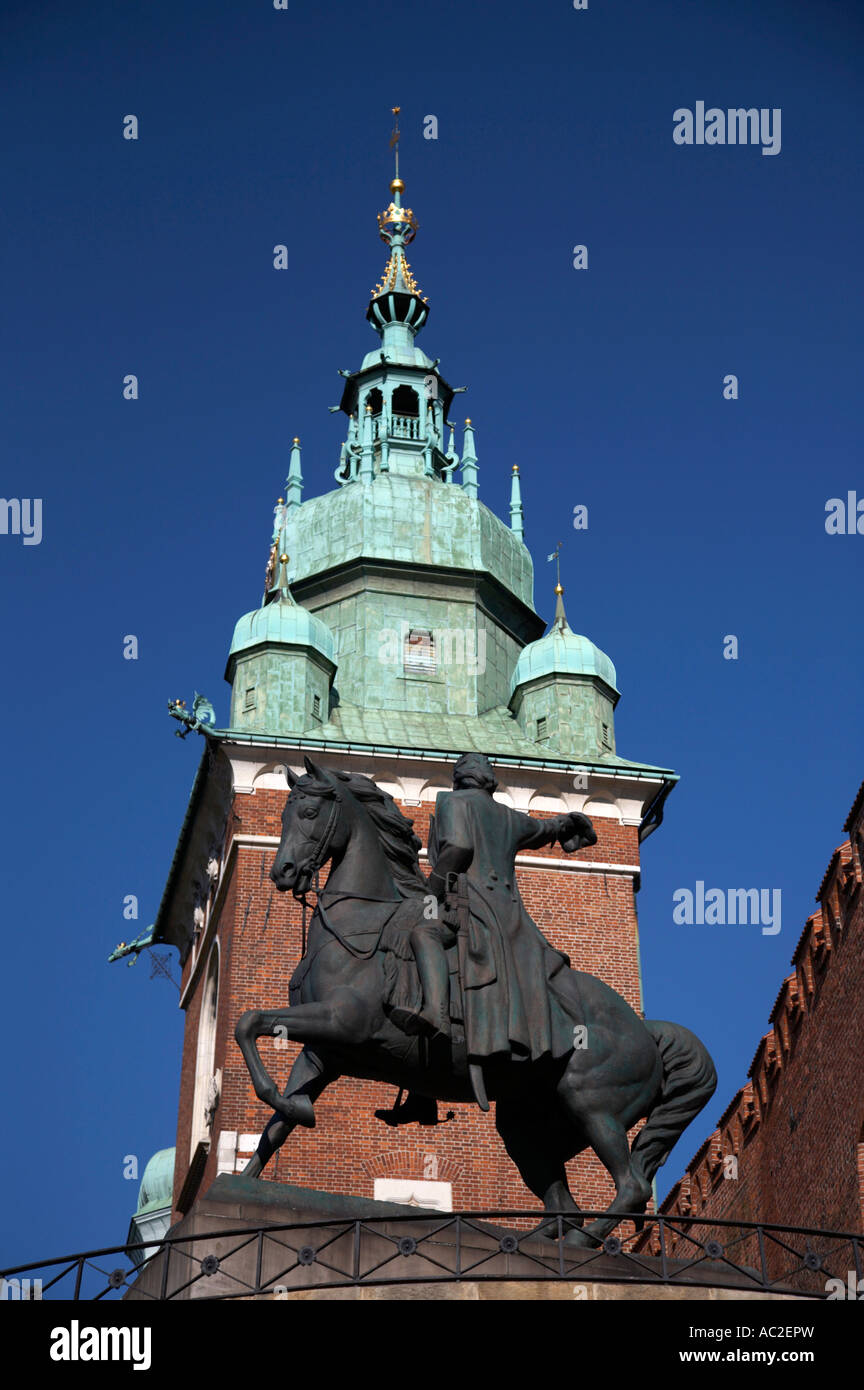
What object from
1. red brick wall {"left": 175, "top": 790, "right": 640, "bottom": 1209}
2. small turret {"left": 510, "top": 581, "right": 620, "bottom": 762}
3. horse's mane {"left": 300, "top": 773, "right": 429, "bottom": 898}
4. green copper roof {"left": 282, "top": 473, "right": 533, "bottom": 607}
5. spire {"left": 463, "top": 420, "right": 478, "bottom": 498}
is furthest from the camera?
spire {"left": 463, "top": 420, "right": 478, "bottom": 498}

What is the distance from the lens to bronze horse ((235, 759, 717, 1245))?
53.6 feet

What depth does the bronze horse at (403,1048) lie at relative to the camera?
16328 millimetres

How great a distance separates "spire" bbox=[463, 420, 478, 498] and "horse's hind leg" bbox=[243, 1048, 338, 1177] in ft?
102

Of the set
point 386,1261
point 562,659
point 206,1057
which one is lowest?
point 386,1261

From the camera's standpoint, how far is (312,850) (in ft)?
56.3

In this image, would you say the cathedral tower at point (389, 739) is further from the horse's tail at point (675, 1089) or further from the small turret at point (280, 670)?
the horse's tail at point (675, 1089)

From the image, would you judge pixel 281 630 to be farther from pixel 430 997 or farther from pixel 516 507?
pixel 430 997

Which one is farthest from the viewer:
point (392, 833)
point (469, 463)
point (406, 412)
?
point (406, 412)

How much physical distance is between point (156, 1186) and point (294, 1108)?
4454cm

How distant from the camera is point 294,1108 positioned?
16.2 metres

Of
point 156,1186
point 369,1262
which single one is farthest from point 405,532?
point 369,1262

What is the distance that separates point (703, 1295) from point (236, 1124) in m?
20.4

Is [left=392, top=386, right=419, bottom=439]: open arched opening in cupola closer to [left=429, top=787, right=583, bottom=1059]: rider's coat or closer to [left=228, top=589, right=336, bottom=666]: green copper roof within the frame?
[left=228, top=589, right=336, bottom=666]: green copper roof

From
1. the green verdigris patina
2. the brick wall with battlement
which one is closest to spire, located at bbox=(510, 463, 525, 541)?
the green verdigris patina
